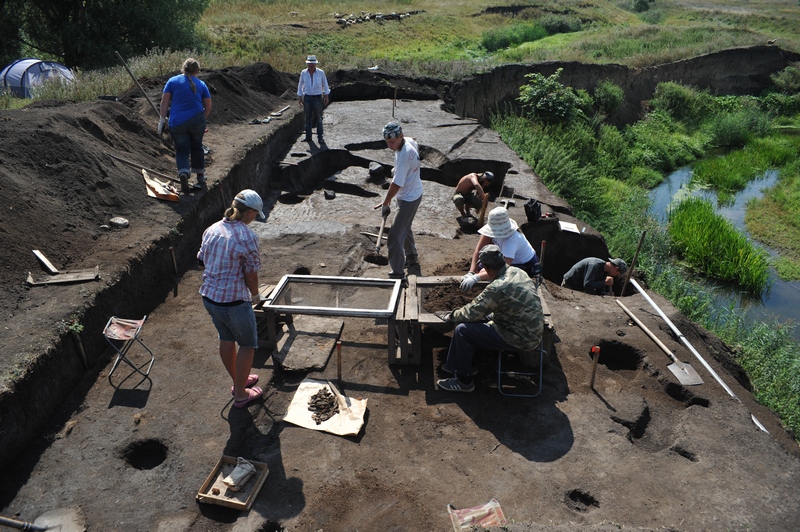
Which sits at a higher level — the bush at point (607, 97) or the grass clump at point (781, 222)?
the bush at point (607, 97)

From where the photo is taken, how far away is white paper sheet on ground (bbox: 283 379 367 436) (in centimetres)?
461

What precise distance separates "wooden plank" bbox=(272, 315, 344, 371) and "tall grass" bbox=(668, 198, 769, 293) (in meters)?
9.27

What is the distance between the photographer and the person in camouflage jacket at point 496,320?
15.6 ft

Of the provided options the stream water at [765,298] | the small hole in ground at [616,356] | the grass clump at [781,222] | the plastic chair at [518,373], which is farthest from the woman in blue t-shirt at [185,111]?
the grass clump at [781,222]

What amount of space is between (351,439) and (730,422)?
326 centimetres

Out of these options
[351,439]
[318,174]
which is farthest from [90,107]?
[351,439]

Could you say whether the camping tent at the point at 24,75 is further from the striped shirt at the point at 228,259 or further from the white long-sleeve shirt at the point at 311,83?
the striped shirt at the point at 228,259

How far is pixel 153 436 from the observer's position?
14.8ft

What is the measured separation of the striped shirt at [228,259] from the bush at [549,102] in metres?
13.5

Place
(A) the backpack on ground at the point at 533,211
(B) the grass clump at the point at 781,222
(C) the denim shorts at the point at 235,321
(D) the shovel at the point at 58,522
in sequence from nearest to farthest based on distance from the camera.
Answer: (D) the shovel at the point at 58,522
(C) the denim shorts at the point at 235,321
(A) the backpack on ground at the point at 533,211
(B) the grass clump at the point at 781,222

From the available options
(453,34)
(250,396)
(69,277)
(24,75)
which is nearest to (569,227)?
(250,396)

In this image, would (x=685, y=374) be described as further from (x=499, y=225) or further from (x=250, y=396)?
(x=250, y=396)

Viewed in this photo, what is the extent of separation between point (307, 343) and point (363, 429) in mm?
1333

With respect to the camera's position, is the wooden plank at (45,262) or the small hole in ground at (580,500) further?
the wooden plank at (45,262)
